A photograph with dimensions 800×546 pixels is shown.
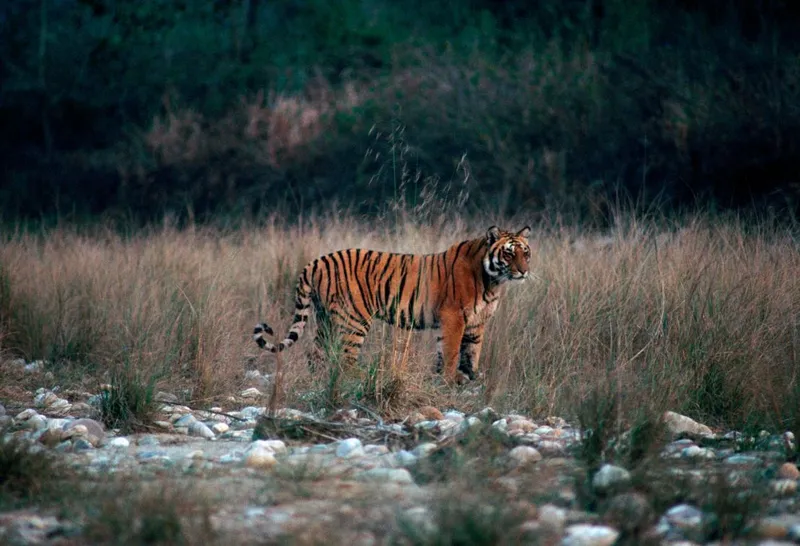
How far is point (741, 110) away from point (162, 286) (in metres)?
10.8

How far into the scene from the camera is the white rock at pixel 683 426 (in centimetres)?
470

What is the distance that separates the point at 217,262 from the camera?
30.7 ft

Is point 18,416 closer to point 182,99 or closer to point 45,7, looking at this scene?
point 182,99

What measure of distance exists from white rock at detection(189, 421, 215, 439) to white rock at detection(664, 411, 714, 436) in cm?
219

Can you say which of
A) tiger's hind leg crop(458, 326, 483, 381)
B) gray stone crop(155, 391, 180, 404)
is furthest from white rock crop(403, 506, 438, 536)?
tiger's hind leg crop(458, 326, 483, 381)

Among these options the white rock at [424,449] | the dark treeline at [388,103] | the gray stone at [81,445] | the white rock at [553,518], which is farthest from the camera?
the dark treeline at [388,103]

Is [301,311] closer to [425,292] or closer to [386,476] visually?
[425,292]

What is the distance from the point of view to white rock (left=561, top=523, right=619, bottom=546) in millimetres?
2967

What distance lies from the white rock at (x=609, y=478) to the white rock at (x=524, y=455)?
395mm

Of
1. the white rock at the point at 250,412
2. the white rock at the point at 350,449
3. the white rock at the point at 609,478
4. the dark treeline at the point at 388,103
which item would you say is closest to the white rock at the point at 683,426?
the white rock at the point at 609,478

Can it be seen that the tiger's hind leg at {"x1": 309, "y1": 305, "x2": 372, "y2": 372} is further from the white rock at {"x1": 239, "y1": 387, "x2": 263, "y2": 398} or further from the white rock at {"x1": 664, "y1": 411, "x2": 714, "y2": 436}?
the white rock at {"x1": 664, "y1": 411, "x2": 714, "y2": 436}

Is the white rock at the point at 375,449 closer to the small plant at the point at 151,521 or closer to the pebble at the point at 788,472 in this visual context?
the small plant at the point at 151,521

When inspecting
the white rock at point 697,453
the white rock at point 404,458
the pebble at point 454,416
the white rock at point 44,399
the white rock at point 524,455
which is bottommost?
the white rock at point 44,399

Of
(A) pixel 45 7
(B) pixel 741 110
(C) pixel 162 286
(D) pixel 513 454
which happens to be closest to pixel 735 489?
(D) pixel 513 454
